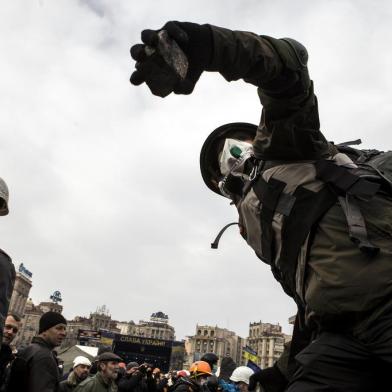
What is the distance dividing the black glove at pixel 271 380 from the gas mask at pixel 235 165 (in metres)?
1.07

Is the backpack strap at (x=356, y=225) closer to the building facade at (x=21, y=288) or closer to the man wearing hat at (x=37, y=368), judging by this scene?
the man wearing hat at (x=37, y=368)

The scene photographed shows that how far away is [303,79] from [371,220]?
0.72 m

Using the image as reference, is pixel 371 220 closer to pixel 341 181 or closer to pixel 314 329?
pixel 341 181

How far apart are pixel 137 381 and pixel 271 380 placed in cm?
977

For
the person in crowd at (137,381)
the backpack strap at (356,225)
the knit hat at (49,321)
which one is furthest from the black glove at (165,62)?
the person in crowd at (137,381)

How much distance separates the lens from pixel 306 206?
1.95 m

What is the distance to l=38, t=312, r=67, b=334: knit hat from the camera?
5523 millimetres

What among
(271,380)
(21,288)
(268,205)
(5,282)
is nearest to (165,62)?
(268,205)

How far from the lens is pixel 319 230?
1.90 metres

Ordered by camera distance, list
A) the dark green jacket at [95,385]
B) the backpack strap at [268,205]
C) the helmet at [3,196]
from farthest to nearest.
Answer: the dark green jacket at [95,385] < the helmet at [3,196] < the backpack strap at [268,205]

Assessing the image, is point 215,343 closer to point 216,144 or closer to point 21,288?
point 21,288

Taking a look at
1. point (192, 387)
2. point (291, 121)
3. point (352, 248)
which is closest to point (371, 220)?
point (352, 248)

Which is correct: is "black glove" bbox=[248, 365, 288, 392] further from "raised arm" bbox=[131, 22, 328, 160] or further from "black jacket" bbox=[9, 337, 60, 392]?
"black jacket" bbox=[9, 337, 60, 392]

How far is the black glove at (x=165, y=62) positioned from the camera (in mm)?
1563
